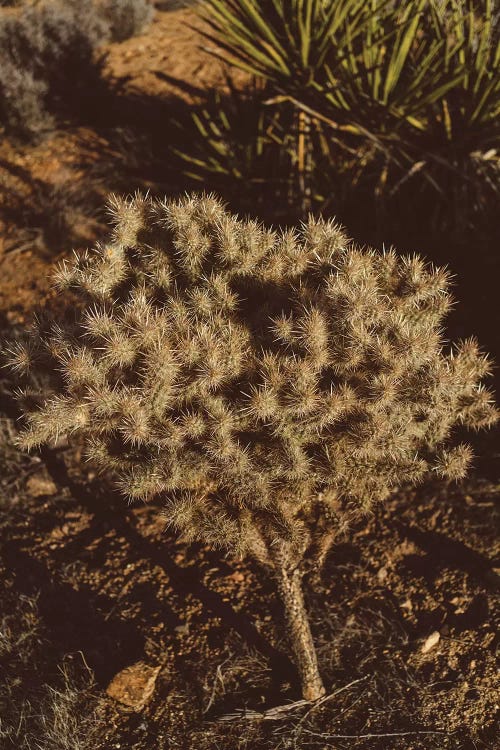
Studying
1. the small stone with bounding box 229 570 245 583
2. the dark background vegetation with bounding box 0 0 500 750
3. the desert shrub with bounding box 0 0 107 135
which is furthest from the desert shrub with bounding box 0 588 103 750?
the desert shrub with bounding box 0 0 107 135

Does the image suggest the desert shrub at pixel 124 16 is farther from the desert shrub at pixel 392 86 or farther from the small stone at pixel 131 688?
the small stone at pixel 131 688

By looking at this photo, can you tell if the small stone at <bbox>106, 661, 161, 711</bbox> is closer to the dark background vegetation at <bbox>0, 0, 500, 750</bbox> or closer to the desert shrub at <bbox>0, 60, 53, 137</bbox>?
the dark background vegetation at <bbox>0, 0, 500, 750</bbox>

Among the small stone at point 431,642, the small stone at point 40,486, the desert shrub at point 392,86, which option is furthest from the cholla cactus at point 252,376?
the desert shrub at point 392,86

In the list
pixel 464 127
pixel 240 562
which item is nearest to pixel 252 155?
pixel 464 127

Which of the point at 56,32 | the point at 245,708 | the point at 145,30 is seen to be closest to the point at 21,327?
the point at 245,708

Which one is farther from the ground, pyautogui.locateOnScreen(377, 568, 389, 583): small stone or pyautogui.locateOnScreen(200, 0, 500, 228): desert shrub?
pyautogui.locateOnScreen(200, 0, 500, 228): desert shrub

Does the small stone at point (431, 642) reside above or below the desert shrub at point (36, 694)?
below

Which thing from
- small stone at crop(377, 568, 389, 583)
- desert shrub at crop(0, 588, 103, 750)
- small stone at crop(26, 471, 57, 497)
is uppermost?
small stone at crop(26, 471, 57, 497)

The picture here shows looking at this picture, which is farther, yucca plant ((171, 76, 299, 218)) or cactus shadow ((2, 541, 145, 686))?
yucca plant ((171, 76, 299, 218))
